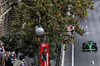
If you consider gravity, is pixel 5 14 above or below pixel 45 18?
above

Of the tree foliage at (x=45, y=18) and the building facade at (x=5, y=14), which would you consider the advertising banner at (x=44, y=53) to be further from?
the building facade at (x=5, y=14)

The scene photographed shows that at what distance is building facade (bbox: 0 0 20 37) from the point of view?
4297 centimetres

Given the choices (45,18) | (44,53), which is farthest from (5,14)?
(44,53)

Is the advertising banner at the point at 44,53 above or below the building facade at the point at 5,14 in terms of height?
below

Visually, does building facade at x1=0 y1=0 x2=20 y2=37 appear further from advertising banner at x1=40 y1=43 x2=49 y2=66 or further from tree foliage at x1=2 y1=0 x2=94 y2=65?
advertising banner at x1=40 y1=43 x2=49 y2=66

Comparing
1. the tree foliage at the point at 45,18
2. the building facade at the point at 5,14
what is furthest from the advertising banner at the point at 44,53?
the building facade at the point at 5,14

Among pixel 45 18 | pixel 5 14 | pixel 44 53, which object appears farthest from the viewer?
pixel 5 14

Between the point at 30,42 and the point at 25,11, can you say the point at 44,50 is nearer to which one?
the point at 25,11

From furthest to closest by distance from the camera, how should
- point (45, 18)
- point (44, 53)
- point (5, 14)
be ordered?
1. point (5, 14)
2. point (45, 18)
3. point (44, 53)

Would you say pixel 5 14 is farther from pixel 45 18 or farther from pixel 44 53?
pixel 44 53

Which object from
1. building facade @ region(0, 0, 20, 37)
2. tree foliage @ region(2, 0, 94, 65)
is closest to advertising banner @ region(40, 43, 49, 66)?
tree foliage @ region(2, 0, 94, 65)

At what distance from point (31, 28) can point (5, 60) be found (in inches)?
156

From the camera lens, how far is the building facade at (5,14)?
42969mm

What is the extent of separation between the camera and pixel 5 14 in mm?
46281
